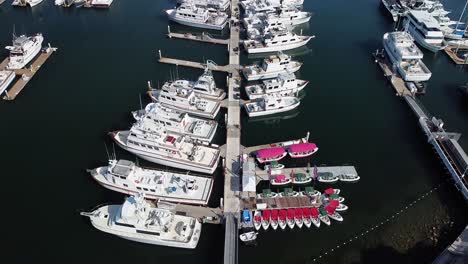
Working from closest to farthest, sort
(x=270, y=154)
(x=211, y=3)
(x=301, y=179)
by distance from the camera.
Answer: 1. (x=301, y=179)
2. (x=270, y=154)
3. (x=211, y=3)

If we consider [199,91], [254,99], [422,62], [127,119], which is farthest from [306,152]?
[422,62]

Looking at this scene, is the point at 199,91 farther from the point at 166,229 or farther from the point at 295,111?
the point at 166,229

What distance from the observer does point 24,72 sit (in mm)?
85688

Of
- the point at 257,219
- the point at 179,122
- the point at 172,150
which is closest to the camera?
the point at 257,219

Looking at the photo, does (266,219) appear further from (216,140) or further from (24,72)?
(24,72)

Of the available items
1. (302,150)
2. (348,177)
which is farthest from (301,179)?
(348,177)

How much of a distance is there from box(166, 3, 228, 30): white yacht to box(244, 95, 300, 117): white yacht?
1557 inches

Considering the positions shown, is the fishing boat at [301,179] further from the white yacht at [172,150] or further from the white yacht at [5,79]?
the white yacht at [5,79]

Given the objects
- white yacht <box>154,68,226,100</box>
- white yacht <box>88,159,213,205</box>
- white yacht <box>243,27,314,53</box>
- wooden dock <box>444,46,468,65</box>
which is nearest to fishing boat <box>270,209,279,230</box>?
white yacht <box>88,159,213,205</box>

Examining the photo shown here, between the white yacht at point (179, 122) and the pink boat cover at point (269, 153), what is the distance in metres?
9.55

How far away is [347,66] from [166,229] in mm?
62832

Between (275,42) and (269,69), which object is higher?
(275,42)

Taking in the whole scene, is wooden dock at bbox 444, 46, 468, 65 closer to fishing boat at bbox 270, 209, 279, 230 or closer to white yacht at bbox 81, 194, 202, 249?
fishing boat at bbox 270, 209, 279, 230

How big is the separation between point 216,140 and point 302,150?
15706 mm
